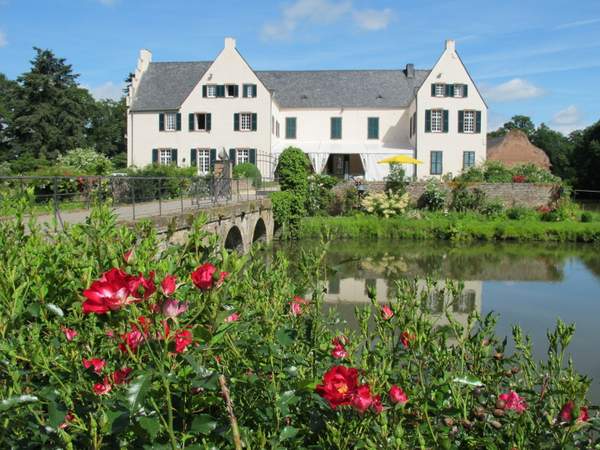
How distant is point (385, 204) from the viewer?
97.2 ft

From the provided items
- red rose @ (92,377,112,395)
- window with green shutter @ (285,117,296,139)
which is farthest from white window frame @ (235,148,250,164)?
red rose @ (92,377,112,395)

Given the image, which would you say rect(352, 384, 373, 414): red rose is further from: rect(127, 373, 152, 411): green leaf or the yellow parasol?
the yellow parasol

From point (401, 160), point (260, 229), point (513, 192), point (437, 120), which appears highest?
point (437, 120)

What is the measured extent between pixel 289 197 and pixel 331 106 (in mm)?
14988

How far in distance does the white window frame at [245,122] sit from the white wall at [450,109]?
32.8ft

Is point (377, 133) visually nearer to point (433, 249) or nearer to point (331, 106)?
point (331, 106)

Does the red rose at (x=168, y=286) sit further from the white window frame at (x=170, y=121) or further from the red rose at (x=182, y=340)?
the white window frame at (x=170, y=121)

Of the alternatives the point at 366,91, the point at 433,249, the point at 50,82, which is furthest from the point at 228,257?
the point at 50,82

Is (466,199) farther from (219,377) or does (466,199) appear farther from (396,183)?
(219,377)

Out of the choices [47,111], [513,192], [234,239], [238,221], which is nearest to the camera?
[238,221]

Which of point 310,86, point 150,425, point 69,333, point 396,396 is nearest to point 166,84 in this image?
point 310,86

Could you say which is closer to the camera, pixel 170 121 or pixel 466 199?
pixel 466 199

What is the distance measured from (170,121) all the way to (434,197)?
16.8 m

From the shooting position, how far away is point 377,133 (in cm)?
3978
